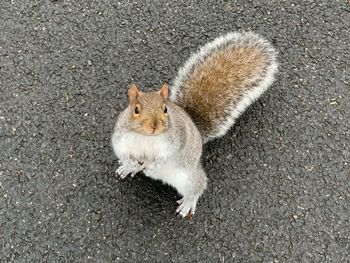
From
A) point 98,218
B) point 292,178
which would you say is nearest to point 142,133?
point 98,218

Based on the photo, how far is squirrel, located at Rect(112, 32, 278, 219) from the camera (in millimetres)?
1938

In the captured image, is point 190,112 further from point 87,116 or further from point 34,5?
point 34,5

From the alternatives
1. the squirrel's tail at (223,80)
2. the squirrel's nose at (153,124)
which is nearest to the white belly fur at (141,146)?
the squirrel's nose at (153,124)

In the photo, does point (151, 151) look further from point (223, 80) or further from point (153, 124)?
point (223, 80)

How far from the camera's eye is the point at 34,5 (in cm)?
259

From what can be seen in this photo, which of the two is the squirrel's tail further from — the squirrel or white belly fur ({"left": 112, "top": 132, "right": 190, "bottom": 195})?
white belly fur ({"left": 112, "top": 132, "right": 190, "bottom": 195})

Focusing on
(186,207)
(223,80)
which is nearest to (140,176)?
(186,207)

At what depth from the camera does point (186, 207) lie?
217 centimetres

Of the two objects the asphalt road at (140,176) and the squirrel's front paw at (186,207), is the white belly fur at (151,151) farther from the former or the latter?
the asphalt road at (140,176)

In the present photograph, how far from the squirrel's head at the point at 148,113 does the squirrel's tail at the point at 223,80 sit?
14.1 inches

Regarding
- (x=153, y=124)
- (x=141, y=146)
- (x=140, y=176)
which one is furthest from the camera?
Result: (x=140, y=176)

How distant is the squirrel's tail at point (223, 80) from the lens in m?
2.15

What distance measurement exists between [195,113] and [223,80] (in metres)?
0.18

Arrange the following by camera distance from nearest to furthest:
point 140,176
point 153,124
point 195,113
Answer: point 153,124 < point 195,113 < point 140,176
